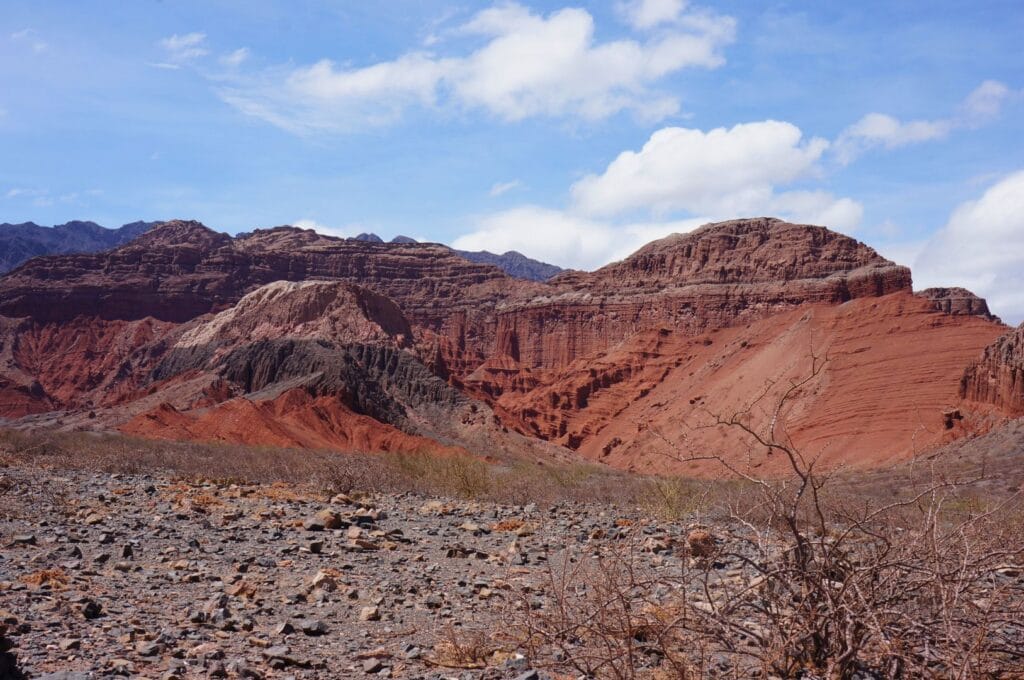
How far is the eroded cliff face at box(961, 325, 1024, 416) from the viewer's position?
39.7m

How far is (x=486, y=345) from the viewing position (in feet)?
413

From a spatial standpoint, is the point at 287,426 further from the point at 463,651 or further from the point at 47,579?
the point at 463,651

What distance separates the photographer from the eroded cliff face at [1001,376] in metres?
39.7

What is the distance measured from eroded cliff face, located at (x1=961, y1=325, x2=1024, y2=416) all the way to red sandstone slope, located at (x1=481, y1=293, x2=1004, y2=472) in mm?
1631

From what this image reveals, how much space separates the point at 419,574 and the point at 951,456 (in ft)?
97.4

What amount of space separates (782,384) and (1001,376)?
13456mm

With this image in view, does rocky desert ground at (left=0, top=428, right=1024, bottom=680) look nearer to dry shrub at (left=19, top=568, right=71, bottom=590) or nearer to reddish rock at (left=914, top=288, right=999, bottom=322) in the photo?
dry shrub at (left=19, top=568, right=71, bottom=590)

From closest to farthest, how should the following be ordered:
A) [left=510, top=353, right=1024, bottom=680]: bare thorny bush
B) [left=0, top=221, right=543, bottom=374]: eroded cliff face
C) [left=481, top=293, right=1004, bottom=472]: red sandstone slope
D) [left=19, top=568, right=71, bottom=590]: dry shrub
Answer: [left=510, top=353, right=1024, bottom=680]: bare thorny bush, [left=19, top=568, right=71, bottom=590]: dry shrub, [left=481, top=293, right=1004, bottom=472]: red sandstone slope, [left=0, top=221, right=543, bottom=374]: eroded cliff face

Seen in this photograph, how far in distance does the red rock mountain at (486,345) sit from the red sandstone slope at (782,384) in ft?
0.75

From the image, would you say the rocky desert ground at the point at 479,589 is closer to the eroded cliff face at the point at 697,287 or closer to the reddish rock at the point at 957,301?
the eroded cliff face at the point at 697,287

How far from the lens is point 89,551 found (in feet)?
32.9

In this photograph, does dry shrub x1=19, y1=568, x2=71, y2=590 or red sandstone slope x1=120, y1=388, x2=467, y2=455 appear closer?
dry shrub x1=19, y1=568, x2=71, y2=590

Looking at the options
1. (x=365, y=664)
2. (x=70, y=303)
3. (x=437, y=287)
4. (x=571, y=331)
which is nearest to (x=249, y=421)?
(x=365, y=664)

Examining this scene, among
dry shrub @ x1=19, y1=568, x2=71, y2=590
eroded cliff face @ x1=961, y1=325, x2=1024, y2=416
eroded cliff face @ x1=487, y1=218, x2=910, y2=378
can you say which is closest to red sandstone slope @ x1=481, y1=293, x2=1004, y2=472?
eroded cliff face @ x1=961, y1=325, x2=1024, y2=416
